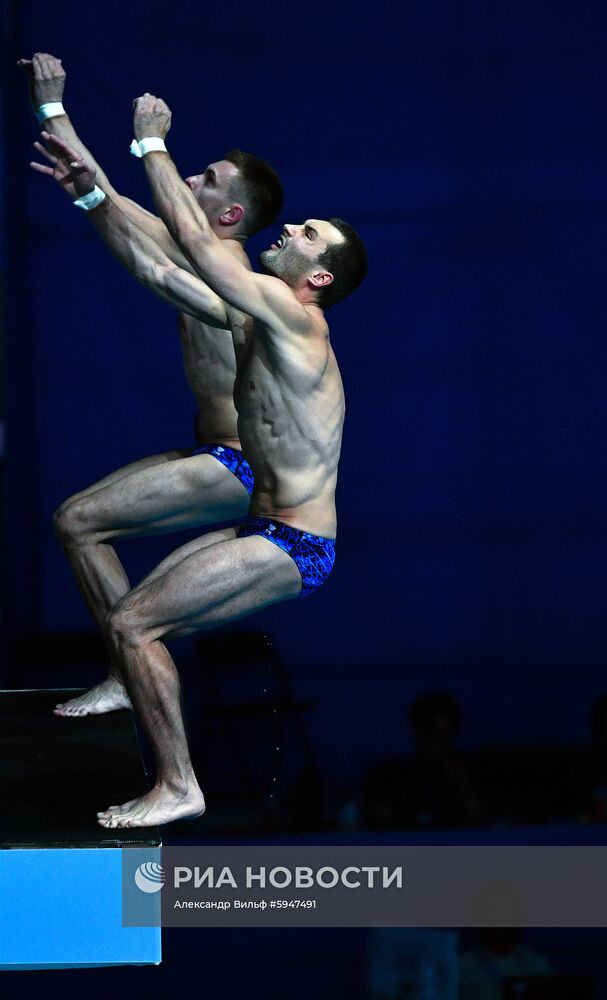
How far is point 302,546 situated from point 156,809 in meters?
0.80

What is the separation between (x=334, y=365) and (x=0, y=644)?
3.47m

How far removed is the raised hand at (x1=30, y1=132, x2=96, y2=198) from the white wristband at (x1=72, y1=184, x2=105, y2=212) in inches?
0.8

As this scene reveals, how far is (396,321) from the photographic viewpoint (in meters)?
7.30

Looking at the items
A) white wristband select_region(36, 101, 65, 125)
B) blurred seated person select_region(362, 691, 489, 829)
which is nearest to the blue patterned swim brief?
white wristband select_region(36, 101, 65, 125)

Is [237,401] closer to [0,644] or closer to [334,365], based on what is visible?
[334,365]

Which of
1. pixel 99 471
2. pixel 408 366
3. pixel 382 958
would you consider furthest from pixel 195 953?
pixel 408 366

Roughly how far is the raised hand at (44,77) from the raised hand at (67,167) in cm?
39

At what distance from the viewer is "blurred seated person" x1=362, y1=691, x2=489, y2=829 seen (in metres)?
6.62

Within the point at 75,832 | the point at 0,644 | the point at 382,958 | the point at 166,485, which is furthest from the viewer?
the point at 0,644

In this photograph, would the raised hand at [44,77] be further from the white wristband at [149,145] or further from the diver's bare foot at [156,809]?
the diver's bare foot at [156,809]

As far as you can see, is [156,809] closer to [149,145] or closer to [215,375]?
[215,375]

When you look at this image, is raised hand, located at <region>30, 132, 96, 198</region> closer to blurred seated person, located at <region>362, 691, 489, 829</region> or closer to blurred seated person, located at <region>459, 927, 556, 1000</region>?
blurred seated person, located at <region>459, 927, 556, 1000</region>

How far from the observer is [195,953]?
19.4ft

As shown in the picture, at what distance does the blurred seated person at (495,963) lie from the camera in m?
5.62
